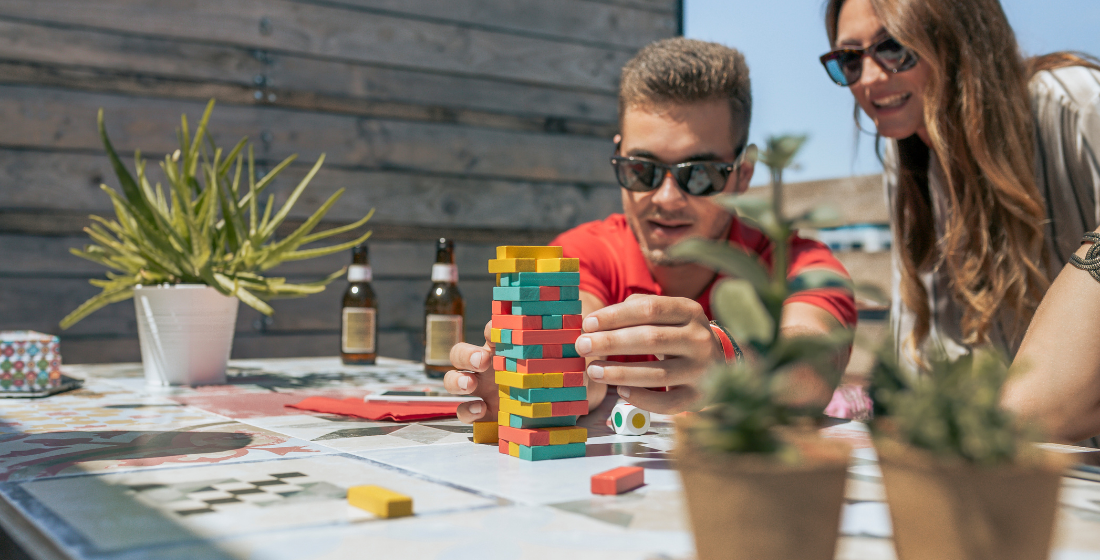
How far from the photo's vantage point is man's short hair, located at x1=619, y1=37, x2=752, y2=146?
167 centimetres

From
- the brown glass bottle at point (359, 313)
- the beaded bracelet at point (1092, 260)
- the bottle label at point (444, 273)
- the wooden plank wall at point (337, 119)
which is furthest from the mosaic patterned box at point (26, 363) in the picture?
the wooden plank wall at point (337, 119)

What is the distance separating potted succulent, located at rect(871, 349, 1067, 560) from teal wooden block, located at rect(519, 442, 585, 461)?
507 millimetres

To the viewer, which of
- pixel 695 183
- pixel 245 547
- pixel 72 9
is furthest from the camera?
pixel 72 9

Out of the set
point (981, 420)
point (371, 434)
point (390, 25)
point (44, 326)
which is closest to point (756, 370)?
point (981, 420)

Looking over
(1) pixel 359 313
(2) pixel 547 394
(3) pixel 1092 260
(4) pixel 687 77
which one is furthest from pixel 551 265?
(1) pixel 359 313

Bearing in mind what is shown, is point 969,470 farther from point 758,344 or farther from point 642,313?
point 642,313

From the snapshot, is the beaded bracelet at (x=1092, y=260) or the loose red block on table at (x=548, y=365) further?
the beaded bracelet at (x=1092, y=260)

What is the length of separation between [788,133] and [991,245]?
1.44 meters

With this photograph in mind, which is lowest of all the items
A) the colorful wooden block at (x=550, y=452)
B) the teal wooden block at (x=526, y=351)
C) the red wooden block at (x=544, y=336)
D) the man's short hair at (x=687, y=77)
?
the colorful wooden block at (x=550, y=452)

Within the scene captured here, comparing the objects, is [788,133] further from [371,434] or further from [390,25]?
[390,25]

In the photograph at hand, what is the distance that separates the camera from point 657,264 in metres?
1.81

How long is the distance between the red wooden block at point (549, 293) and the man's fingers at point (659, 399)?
0.58ft

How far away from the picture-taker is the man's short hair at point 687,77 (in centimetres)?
167

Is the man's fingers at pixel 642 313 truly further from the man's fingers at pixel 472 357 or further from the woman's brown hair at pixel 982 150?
the woman's brown hair at pixel 982 150
